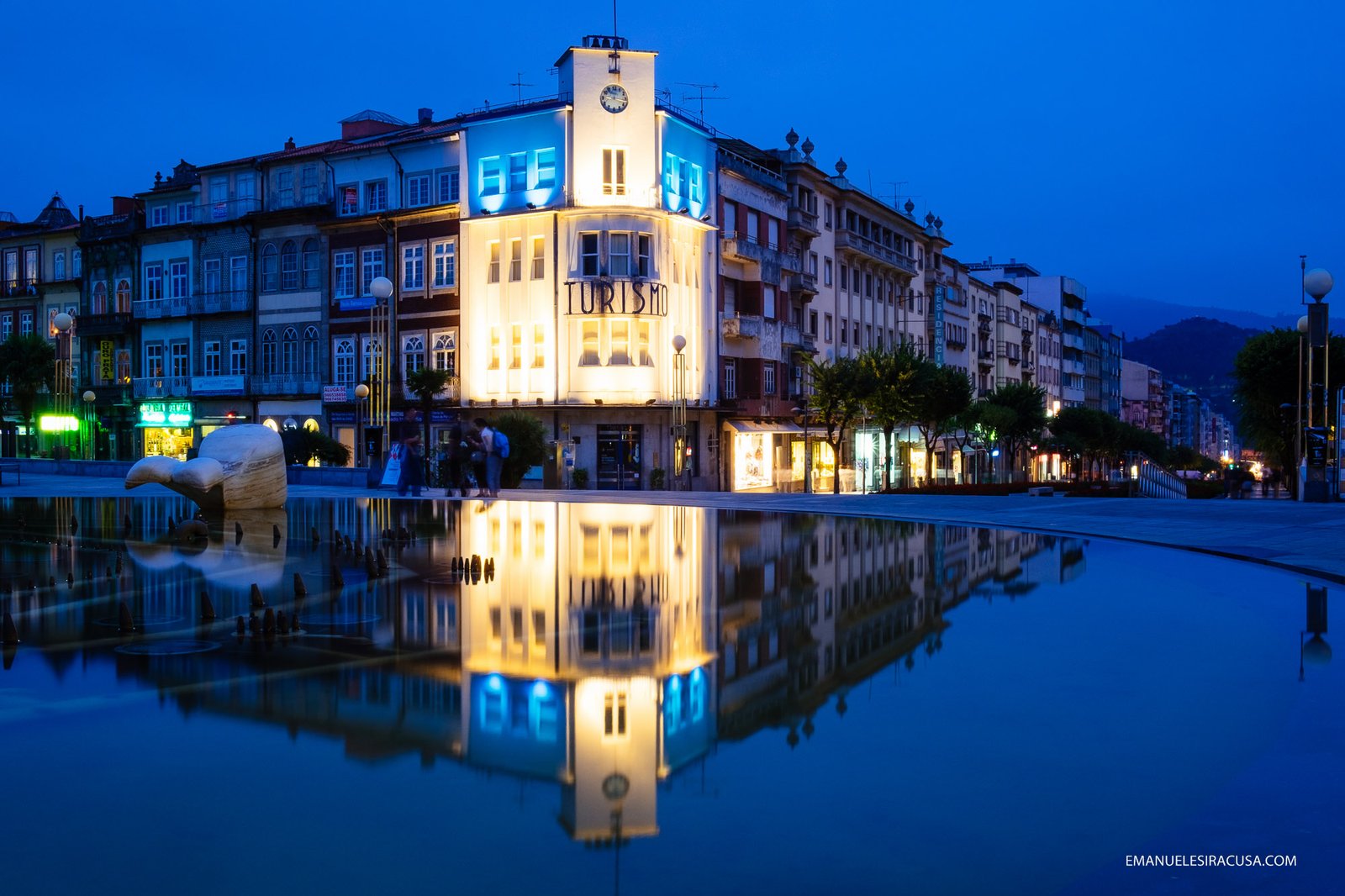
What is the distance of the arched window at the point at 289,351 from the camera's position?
58938 mm

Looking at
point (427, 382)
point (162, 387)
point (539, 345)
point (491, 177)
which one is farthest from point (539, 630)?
point (162, 387)

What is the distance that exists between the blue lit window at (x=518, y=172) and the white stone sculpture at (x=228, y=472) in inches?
1115

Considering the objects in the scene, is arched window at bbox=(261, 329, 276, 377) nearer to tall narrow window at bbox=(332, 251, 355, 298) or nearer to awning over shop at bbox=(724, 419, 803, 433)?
tall narrow window at bbox=(332, 251, 355, 298)

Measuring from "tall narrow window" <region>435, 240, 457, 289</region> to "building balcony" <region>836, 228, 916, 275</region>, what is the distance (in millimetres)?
23842

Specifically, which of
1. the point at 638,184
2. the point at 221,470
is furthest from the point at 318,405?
the point at 221,470

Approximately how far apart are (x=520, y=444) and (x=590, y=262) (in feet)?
39.3

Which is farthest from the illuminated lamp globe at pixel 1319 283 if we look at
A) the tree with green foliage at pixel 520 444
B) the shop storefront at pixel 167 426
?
the shop storefront at pixel 167 426

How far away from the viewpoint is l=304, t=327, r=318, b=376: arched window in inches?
2292

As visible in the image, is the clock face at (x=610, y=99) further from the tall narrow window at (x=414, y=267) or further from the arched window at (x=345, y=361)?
the arched window at (x=345, y=361)

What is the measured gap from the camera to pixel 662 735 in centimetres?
620

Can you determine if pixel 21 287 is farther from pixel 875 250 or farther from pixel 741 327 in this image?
pixel 875 250

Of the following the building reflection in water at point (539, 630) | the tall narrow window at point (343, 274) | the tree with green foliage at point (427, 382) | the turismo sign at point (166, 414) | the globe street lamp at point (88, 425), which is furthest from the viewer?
the globe street lamp at point (88, 425)

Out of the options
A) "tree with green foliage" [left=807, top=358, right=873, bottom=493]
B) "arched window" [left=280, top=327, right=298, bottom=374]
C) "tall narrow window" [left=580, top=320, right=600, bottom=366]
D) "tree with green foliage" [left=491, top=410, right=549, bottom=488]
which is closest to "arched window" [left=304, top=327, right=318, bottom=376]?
"arched window" [left=280, top=327, right=298, bottom=374]

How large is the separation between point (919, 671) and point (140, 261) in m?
65.1
